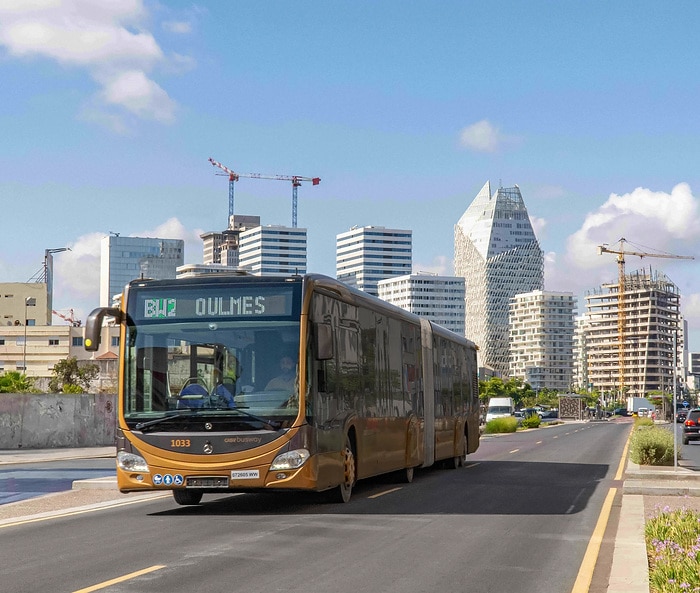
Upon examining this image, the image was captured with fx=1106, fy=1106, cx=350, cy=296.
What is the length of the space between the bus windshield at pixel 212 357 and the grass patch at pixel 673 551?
4.89 meters

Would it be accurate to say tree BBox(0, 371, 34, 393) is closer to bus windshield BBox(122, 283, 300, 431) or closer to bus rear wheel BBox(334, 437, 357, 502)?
bus rear wheel BBox(334, 437, 357, 502)

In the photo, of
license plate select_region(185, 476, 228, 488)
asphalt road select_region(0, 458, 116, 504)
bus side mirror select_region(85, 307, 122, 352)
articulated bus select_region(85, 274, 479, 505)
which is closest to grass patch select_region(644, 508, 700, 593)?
articulated bus select_region(85, 274, 479, 505)

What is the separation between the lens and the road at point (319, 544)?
945 cm

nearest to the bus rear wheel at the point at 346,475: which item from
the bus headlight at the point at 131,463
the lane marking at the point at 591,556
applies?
the bus headlight at the point at 131,463

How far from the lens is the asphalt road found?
21328 millimetres

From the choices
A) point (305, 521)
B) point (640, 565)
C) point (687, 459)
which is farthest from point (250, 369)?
point (687, 459)

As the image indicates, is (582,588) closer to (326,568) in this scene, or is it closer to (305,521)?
(326,568)

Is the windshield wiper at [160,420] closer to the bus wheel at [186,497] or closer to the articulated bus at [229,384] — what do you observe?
the articulated bus at [229,384]

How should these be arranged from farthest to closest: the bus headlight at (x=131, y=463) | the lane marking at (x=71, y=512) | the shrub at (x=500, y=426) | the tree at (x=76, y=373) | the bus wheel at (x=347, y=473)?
1. the tree at (x=76, y=373)
2. the shrub at (x=500, y=426)
3. the bus wheel at (x=347, y=473)
4. the lane marking at (x=71, y=512)
5. the bus headlight at (x=131, y=463)

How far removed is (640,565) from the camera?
1016 centimetres

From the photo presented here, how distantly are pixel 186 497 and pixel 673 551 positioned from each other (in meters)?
8.36

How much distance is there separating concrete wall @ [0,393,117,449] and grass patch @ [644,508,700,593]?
32.6m

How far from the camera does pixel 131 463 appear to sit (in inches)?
585

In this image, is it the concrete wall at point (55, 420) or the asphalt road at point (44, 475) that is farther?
the concrete wall at point (55, 420)
